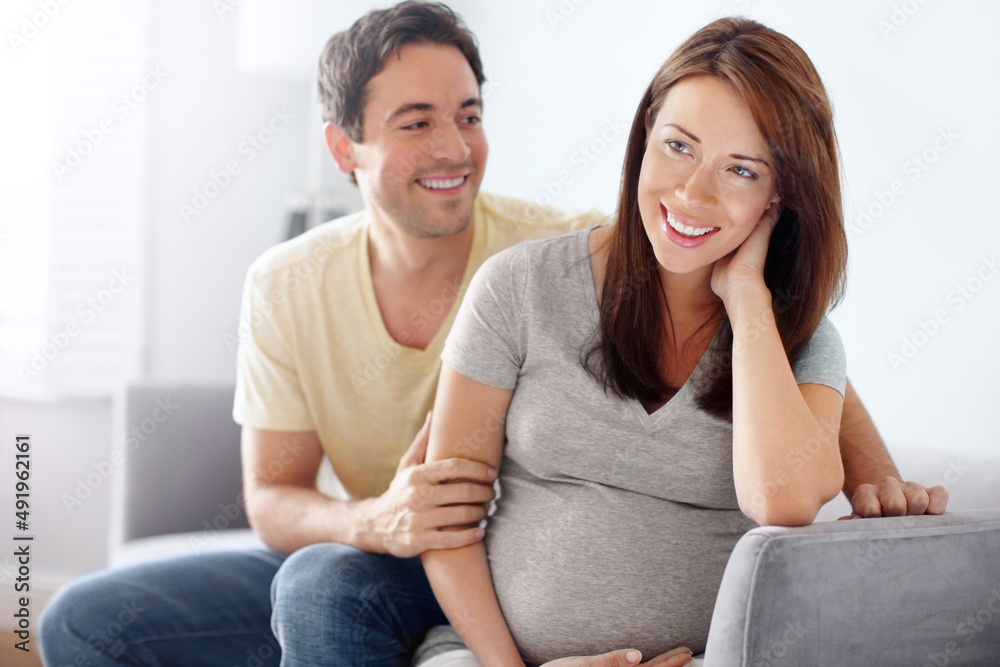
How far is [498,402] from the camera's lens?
3.73ft

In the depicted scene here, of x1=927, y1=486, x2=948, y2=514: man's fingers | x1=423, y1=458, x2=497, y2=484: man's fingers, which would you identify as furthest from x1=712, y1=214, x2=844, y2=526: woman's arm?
x1=423, y1=458, x2=497, y2=484: man's fingers

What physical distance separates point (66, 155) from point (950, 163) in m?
2.13

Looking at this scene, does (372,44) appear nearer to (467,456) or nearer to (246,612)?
(467,456)

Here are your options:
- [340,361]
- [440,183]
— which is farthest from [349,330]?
[440,183]

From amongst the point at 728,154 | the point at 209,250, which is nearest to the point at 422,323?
the point at 728,154

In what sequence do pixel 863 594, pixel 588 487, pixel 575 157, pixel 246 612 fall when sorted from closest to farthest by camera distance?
1. pixel 863 594
2. pixel 588 487
3. pixel 246 612
4. pixel 575 157

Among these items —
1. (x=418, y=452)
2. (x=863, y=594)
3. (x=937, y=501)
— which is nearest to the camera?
(x=863, y=594)

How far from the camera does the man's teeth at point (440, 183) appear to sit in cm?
150

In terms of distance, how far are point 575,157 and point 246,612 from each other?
1357 millimetres

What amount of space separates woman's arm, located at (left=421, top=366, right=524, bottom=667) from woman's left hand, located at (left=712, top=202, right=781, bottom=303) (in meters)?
0.32

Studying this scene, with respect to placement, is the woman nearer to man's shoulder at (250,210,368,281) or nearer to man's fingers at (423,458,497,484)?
man's fingers at (423,458,497,484)

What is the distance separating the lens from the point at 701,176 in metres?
1.04

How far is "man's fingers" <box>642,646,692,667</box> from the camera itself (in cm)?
101

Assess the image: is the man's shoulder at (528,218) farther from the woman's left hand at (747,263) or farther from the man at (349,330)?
the woman's left hand at (747,263)
